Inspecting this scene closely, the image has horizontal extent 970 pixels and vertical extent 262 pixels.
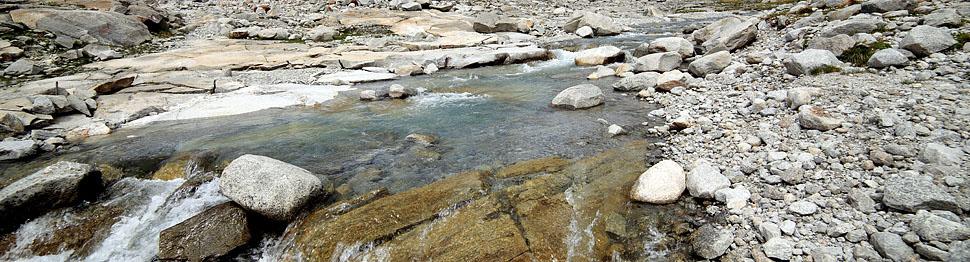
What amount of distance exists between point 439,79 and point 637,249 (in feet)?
40.7

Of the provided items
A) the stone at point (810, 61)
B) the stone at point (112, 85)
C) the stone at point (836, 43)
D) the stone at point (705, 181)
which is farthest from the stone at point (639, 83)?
the stone at point (112, 85)

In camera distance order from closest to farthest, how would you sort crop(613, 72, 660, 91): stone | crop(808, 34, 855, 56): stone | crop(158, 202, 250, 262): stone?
crop(158, 202, 250, 262): stone → crop(808, 34, 855, 56): stone → crop(613, 72, 660, 91): stone

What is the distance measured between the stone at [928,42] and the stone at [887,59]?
319mm

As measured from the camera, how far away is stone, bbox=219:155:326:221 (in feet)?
17.4

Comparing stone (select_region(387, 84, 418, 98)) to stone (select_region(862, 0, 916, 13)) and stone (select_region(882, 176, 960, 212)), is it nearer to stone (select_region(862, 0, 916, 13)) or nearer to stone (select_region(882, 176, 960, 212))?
stone (select_region(882, 176, 960, 212))

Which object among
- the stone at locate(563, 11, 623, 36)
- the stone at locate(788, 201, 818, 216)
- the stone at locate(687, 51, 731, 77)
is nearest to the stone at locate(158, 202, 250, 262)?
the stone at locate(788, 201, 818, 216)

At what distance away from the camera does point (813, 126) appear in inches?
238

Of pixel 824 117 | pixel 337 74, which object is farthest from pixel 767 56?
pixel 337 74

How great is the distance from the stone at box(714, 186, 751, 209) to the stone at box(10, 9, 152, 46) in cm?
2696

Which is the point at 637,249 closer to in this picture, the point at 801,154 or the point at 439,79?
the point at 801,154

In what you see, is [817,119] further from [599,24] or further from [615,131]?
[599,24]

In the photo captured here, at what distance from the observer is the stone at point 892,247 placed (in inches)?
136

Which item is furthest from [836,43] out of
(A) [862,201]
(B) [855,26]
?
(A) [862,201]

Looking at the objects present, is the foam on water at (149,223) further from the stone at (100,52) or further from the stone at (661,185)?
the stone at (100,52)
